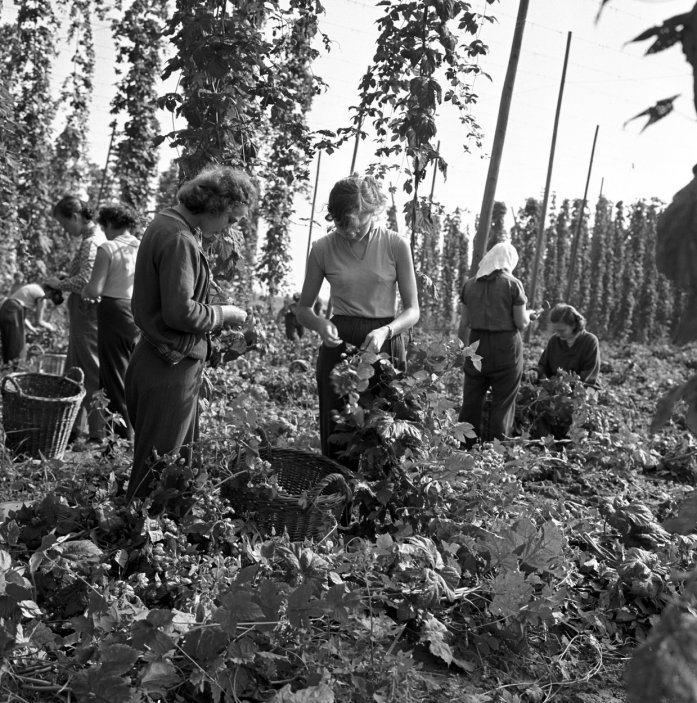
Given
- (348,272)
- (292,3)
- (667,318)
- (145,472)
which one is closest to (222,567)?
(145,472)

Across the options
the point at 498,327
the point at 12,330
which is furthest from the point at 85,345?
the point at 498,327

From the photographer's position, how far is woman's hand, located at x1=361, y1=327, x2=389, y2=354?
9.27ft

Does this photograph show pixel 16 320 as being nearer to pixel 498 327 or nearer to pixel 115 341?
pixel 115 341

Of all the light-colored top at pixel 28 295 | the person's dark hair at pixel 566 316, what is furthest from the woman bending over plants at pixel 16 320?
the person's dark hair at pixel 566 316

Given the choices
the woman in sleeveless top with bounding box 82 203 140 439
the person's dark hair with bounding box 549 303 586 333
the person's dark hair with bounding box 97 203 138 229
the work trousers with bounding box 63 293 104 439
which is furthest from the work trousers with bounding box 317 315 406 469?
the person's dark hair with bounding box 549 303 586 333

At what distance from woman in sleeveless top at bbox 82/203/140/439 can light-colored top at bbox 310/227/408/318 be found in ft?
5.77

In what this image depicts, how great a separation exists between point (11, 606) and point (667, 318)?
91.9ft

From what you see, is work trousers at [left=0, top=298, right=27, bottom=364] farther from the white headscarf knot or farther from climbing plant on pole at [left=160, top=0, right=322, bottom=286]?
the white headscarf knot

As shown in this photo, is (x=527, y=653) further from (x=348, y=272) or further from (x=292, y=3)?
(x=292, y=3)

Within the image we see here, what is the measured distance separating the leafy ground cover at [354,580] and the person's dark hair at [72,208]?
1835 millimetres

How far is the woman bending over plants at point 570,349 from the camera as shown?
5473 millimetres

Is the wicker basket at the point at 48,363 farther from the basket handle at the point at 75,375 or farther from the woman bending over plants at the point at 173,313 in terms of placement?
the woman bending over plants at the point at 173,313

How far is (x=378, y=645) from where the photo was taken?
6.79 feet

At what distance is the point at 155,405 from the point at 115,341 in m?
1.94
